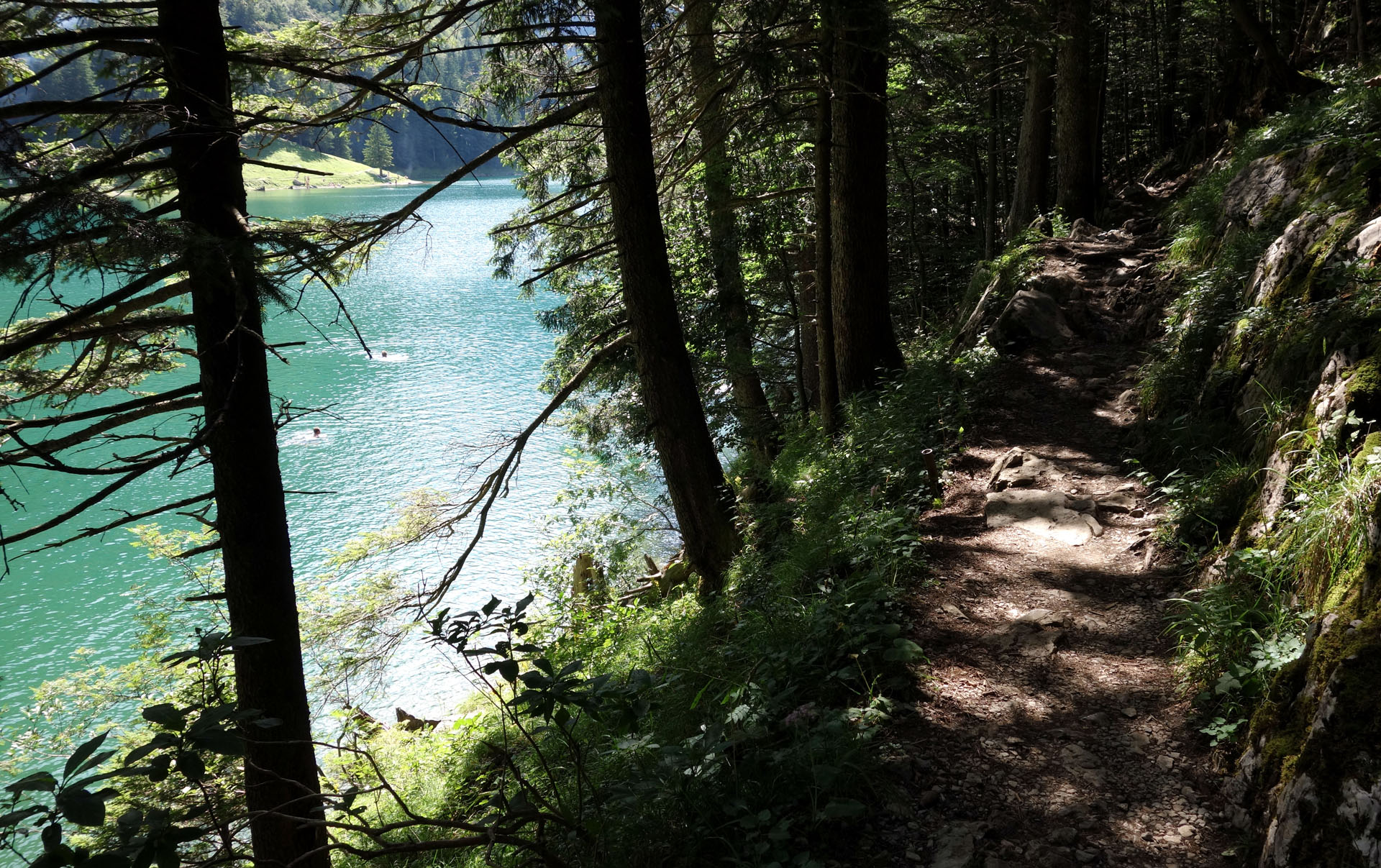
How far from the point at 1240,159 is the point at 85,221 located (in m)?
9.57

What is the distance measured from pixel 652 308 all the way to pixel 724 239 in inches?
159

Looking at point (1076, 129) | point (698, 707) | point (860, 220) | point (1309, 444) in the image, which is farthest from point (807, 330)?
point (1309, 444)

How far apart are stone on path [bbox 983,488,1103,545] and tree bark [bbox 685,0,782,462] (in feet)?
14.5

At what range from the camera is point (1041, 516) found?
16.7 feet

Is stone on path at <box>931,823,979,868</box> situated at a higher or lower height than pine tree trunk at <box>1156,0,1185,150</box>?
lower

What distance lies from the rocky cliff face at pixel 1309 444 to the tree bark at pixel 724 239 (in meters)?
4.47

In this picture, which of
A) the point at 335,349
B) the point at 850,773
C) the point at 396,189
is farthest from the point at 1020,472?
the point at 396,189

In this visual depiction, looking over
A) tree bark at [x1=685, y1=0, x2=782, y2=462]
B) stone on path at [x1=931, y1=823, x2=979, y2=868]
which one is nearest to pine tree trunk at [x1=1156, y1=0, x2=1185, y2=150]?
tree bark at [x1=685, y1=0, x2=782, y2=462]

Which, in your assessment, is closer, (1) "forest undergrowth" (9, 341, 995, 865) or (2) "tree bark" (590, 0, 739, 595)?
(1) "forest undergrowth" (9, 341, 995, 865)

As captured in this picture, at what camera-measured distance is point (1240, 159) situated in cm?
800

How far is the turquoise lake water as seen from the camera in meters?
14.3

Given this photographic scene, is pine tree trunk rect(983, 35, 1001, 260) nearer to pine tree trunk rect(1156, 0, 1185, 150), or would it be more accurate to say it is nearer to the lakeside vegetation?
the lakeside vegetation

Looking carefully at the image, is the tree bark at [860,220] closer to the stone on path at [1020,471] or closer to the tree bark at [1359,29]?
the stone on path at [1020,471]

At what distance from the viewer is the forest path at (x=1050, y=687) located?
2.68 meters
